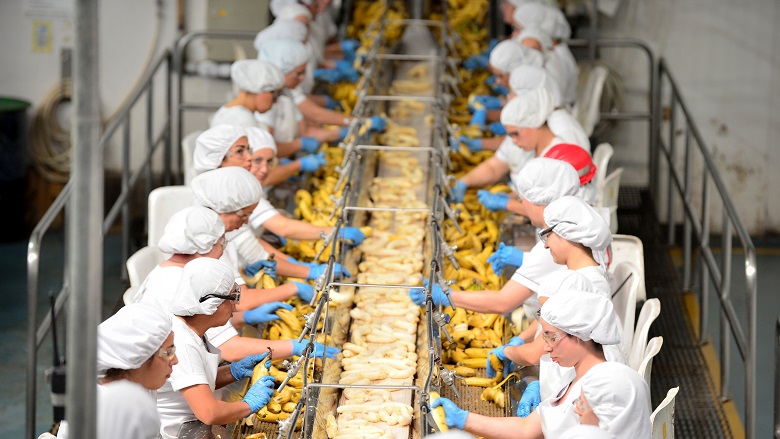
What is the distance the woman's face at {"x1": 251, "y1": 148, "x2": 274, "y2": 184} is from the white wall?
6295 millimetres

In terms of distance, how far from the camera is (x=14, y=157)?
11.0 metres

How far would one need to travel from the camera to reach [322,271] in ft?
17.6

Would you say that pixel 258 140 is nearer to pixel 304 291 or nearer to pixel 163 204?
pixel 163 204

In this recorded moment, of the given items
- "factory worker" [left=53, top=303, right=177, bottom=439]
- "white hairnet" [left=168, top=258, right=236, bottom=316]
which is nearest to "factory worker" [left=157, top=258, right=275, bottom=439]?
"white hairnet" [left=168, top=258, right=236, bottom=316]

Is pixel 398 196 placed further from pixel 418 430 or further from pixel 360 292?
pixel 418 430

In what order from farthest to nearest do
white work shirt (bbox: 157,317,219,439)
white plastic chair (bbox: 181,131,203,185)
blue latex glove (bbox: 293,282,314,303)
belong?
white plastic chair (bbox: 181,131,203,185) < blue latex glove (bbox: 293,282,314,303) < white work shirt (bbox: 157,317,219,439)

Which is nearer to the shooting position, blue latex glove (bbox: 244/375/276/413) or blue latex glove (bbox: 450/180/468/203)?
blue latex glove (bbox: 244/375/276/413)

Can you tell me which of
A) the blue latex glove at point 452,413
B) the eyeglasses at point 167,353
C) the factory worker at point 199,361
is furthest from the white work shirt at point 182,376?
the blue latex glove at point 452,413

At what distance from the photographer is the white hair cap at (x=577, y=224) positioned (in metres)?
4.43

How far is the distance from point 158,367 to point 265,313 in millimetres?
1389

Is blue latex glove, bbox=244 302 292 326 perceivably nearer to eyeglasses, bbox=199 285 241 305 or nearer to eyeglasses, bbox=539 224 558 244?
eyeglasses, bbox=199 285 241 305

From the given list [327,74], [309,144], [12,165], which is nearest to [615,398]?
[309,144]

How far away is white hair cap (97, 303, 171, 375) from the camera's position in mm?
3350

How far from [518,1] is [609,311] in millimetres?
5690
